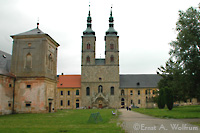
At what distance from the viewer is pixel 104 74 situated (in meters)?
60.9

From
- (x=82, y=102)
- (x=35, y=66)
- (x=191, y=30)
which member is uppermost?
(x=191, y=30)

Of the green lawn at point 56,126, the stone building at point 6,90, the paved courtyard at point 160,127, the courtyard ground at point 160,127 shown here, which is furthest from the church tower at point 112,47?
the paved courtyard at point 160,127

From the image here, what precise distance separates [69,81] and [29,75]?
123 feet

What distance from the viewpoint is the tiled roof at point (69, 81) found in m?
64.9

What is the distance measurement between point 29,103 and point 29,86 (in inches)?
94.4

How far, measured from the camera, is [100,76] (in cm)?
6088

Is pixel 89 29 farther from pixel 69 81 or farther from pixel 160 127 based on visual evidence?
pixel 160 127

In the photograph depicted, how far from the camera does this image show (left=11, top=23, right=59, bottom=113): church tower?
28766mm

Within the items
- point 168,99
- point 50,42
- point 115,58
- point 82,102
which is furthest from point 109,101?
point 50,42

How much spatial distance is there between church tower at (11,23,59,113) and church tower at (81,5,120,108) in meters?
28.6

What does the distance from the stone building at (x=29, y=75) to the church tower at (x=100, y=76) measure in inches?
1128

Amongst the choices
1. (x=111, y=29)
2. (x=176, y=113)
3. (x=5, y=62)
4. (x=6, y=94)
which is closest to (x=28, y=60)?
(x=5, y=62)

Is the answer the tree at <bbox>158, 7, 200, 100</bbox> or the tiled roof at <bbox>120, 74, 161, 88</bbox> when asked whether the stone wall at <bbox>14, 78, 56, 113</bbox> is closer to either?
the tree at <bbox>158, 7, 200, 100</bbox>

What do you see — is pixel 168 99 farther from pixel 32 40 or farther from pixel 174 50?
pixel 32 40
